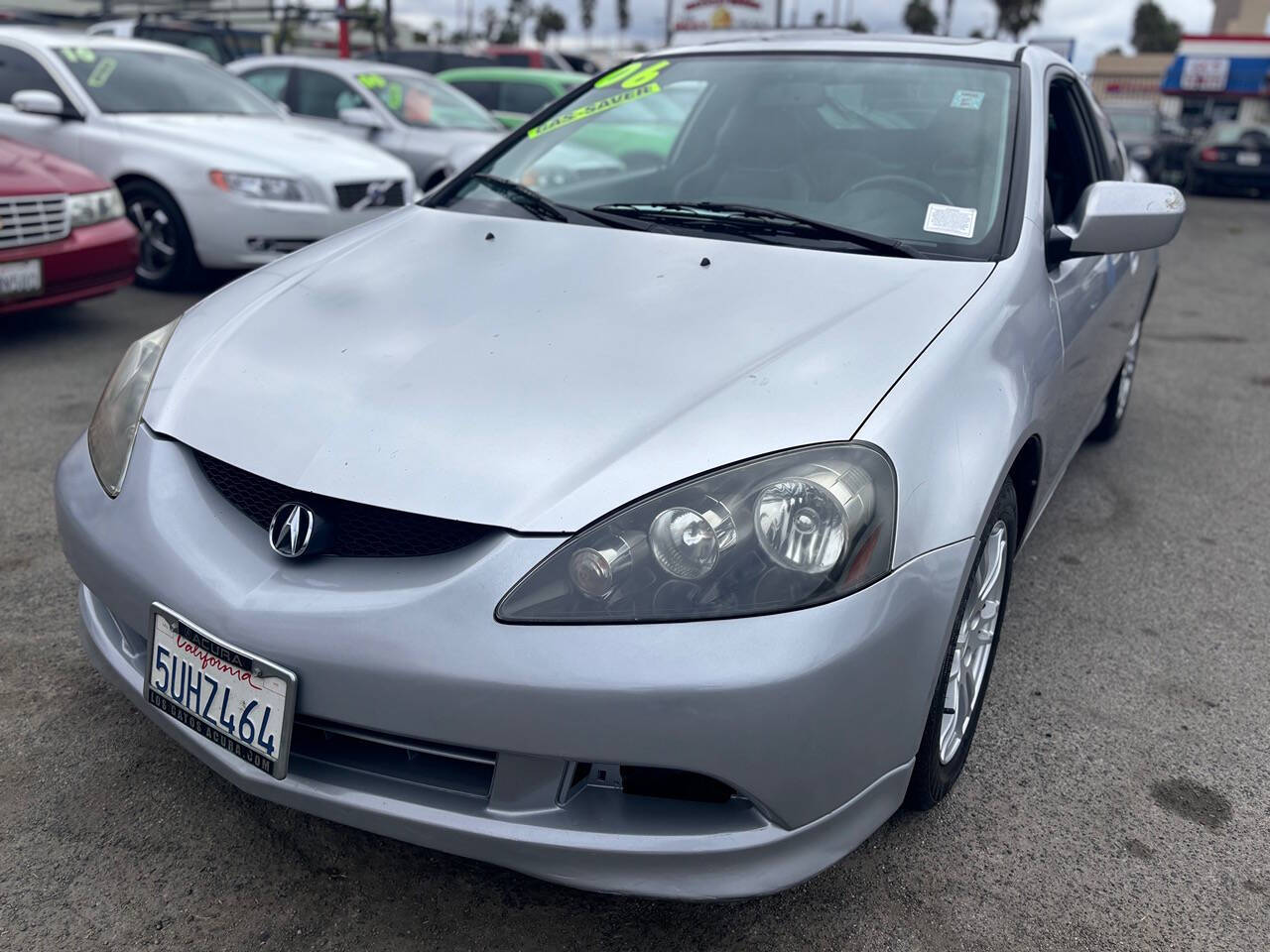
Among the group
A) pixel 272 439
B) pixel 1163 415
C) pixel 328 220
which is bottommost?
pixel 1163 415

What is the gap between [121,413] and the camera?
6.72 ft

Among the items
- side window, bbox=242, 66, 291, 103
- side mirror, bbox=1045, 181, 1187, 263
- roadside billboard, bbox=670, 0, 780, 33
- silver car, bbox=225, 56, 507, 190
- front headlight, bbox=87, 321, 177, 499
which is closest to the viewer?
front headlight, bbox=87, 321, 177, 499

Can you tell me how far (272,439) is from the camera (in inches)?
69.6

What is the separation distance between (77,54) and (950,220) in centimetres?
606

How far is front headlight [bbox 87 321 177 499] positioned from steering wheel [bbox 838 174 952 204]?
156 centimetres

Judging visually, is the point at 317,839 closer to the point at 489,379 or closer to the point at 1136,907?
the point at 489,379

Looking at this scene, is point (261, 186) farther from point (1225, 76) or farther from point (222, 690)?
point (1225, 76)

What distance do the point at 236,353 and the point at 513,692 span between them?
97 centimetres

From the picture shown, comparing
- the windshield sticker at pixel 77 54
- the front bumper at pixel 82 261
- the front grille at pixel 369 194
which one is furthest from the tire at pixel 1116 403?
the windshield sticker at pixel 77 54

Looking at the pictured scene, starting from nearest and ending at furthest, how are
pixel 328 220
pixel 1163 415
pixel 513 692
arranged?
pixel 513 692 → pixel 1163 415 → pixel 328 220

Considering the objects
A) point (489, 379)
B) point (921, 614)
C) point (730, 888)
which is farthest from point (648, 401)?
point (730, 888)

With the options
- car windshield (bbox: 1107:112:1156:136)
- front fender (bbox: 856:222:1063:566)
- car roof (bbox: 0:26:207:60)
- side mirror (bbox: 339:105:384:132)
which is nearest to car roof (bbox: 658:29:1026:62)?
front fender (bbox: 856:222:1063:566)

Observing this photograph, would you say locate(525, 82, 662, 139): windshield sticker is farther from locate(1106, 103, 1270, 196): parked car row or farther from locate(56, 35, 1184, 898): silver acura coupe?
locate(1106, 103, 1270, 196): parked car row

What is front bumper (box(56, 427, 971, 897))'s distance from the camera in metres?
1.47
